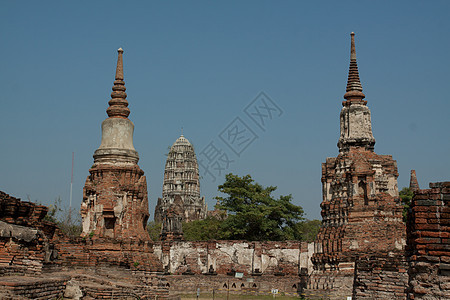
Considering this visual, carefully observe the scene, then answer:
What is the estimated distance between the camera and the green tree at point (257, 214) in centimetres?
3994

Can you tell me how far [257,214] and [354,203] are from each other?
1678cm

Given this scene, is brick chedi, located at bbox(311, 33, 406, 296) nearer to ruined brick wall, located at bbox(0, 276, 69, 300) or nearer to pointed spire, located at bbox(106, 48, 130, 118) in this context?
pointed spire, located at bbox(106, 48, 130, 118)

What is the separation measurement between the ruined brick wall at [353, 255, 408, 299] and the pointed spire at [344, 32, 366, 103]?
12215mm

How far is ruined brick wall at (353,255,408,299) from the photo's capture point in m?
13.3

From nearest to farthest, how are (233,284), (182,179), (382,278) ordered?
(382,278) < (233,284) < (182,179)

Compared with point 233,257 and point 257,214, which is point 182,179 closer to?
point 257,214

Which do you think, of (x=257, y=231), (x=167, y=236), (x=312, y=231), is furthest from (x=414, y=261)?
(x=312, y=231)

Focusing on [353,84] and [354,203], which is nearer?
[354,203]

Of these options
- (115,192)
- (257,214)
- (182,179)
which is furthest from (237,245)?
(182,179)

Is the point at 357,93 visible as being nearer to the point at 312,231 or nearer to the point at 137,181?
the point at 137,181

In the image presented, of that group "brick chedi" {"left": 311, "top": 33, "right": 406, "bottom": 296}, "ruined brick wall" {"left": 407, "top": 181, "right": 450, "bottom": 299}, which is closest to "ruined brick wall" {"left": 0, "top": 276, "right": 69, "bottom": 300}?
"ruined brick wall" {"left": 407, "top": 181, "right": 450, "bottom": 299}

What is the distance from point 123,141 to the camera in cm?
1909

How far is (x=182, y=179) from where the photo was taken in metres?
89.6

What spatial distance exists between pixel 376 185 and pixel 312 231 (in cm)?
4051
